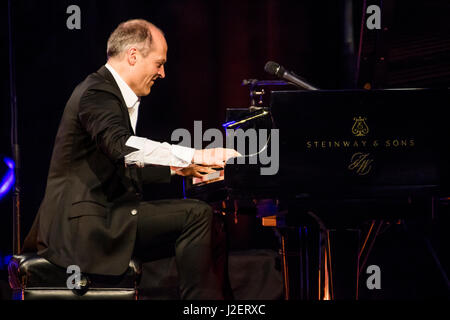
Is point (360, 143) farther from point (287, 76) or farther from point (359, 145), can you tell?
point (287, 76)

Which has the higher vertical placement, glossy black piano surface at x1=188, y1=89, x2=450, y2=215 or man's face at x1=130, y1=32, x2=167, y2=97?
man's face at x1=130, y1=32, x2=167, y2=97

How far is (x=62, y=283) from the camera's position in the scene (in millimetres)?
2186

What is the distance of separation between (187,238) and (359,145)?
32.6 inches

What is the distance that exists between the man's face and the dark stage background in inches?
51.0

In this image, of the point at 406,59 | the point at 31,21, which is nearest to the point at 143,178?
the point at 406,59

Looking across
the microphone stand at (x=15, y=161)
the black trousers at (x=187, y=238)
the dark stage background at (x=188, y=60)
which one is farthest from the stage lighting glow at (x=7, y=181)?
the black trousers at (x=187, y=238)

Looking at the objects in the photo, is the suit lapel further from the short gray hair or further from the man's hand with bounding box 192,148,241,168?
the man's hand with bounding box 192,148,241,168

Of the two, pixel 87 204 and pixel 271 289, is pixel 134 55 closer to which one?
pixel 87 204

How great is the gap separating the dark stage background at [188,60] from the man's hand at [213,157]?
5.33 feet

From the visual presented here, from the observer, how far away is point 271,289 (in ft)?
12.3

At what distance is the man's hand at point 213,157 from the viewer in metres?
2.14

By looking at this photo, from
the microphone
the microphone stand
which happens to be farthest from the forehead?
the microphone stand

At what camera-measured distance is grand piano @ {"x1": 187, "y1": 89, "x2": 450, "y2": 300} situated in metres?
2.23

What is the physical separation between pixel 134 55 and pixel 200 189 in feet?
2.53
